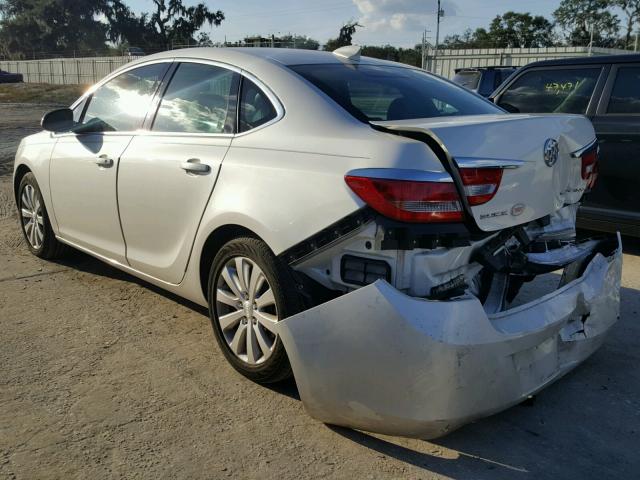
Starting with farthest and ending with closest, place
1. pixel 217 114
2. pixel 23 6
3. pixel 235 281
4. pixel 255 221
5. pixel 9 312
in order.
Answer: pixel 23 6 → pixel 9 312 → pixel 217 114 → pixel 235 281 → pixel 255 221

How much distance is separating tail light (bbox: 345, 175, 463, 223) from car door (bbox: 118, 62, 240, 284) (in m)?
1.08

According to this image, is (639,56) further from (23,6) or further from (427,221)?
(23,6)

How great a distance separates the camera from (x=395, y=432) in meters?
2.59

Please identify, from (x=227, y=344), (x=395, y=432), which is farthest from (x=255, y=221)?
(x=395, y=432)

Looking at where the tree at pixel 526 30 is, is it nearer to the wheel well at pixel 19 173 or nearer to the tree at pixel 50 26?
the tree at pixel 50 26

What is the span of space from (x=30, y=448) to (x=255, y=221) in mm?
1370

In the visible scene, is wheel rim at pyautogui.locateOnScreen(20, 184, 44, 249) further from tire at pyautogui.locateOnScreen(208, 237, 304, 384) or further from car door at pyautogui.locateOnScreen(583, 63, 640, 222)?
car door at pyautogui.locateOnScreen(583, 63, 640, 222)

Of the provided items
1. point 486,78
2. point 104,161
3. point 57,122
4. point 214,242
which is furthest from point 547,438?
point 486,78

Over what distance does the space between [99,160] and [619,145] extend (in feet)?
13.6

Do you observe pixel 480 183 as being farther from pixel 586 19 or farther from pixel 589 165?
pixel 586 19

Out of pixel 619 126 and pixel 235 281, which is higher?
pixel 619 126

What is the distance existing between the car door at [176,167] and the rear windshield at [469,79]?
1129 cm

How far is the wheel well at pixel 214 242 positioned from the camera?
3.12 meters

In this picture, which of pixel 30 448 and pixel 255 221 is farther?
pixel 255 221
